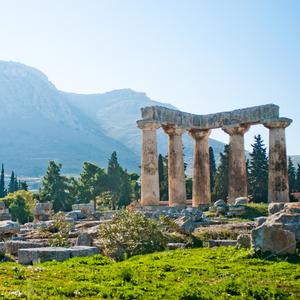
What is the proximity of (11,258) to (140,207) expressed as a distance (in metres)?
19.3

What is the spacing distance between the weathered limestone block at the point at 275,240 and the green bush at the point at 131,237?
466cm

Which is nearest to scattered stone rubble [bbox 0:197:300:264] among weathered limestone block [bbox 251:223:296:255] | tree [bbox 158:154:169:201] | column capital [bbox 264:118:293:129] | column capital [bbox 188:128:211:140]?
weathered limestone block [bbox 251:223:296:255]

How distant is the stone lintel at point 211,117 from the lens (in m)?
37.7

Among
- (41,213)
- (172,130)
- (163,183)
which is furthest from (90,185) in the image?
(172,130)

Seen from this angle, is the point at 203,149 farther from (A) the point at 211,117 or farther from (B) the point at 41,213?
(B) the point at 41,213

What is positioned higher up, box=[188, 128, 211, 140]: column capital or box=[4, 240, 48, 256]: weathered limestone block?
box=[188, 128, 211, 140]: column capital

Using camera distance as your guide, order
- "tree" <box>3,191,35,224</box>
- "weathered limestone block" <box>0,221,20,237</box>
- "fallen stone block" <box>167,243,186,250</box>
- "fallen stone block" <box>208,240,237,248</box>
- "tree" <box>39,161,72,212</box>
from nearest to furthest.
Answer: "fallen stone block" <box>208,240,237,248</box> → "fallen stone block" <box>167,243,186,250</box> → "weathered limestone block" <box>0,221,20,237</box> → "tree" <box>3,191,35,224</box> → "tree" <box>39,161,72,212</box>

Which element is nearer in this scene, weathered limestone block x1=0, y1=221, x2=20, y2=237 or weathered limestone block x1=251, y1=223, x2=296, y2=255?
weathered limestone block x1=251, y1=223, x2=296, y2=255

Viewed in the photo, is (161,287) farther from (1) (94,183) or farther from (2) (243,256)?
(1) (94,183)

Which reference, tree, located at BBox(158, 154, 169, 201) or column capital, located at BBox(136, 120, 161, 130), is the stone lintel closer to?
column capital, located at BBox(136, 120, 161, 130)

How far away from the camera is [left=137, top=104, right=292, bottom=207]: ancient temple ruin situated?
3703cm

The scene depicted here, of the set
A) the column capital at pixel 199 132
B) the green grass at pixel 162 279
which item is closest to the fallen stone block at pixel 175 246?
the green grass at pixel 162 279

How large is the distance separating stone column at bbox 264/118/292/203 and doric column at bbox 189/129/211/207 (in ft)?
18.2

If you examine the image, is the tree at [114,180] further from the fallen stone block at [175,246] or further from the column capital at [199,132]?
the fallen stone block at [175,246]
